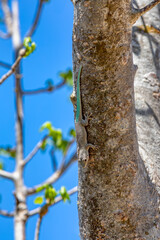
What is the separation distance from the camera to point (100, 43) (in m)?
1.30

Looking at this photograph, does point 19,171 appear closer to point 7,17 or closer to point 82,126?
point 82,126

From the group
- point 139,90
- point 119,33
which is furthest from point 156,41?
point 119,33

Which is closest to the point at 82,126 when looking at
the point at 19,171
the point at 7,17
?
the point at 19,171

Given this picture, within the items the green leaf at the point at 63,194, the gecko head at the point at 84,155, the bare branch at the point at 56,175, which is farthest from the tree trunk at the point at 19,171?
the gecko head at the point at 84,155

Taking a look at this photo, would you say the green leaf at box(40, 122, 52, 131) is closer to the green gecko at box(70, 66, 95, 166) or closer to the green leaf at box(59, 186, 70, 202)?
the green leaf at box(59, 186, 70, 202)

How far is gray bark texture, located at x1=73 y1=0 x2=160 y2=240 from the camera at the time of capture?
4.28ft

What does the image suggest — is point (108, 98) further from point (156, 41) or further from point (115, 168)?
point (156, 41)

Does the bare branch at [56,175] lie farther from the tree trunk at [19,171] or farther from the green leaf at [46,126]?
the green leaf at [46,126]

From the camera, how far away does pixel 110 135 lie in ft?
4.48

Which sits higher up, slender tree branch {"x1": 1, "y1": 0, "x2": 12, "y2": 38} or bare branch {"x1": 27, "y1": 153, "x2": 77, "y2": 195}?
slender tree branch {"x1": 1, "y1": 0, "x2": 12, "y2": 38}

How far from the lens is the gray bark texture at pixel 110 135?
1306 mm

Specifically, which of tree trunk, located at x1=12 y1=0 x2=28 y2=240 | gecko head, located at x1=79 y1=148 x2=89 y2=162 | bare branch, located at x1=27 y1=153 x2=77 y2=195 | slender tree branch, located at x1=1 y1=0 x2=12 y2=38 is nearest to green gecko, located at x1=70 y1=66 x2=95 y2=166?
gecko head, located at x1=79 y1=148 x2=89 y2=162

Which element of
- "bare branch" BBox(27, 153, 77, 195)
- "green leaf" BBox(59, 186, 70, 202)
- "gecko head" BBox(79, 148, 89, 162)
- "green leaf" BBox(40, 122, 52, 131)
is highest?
"green leaf" BBox(40, 122, 52, 131)

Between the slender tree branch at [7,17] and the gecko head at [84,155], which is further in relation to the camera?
the slender tree branch at [7,17]
